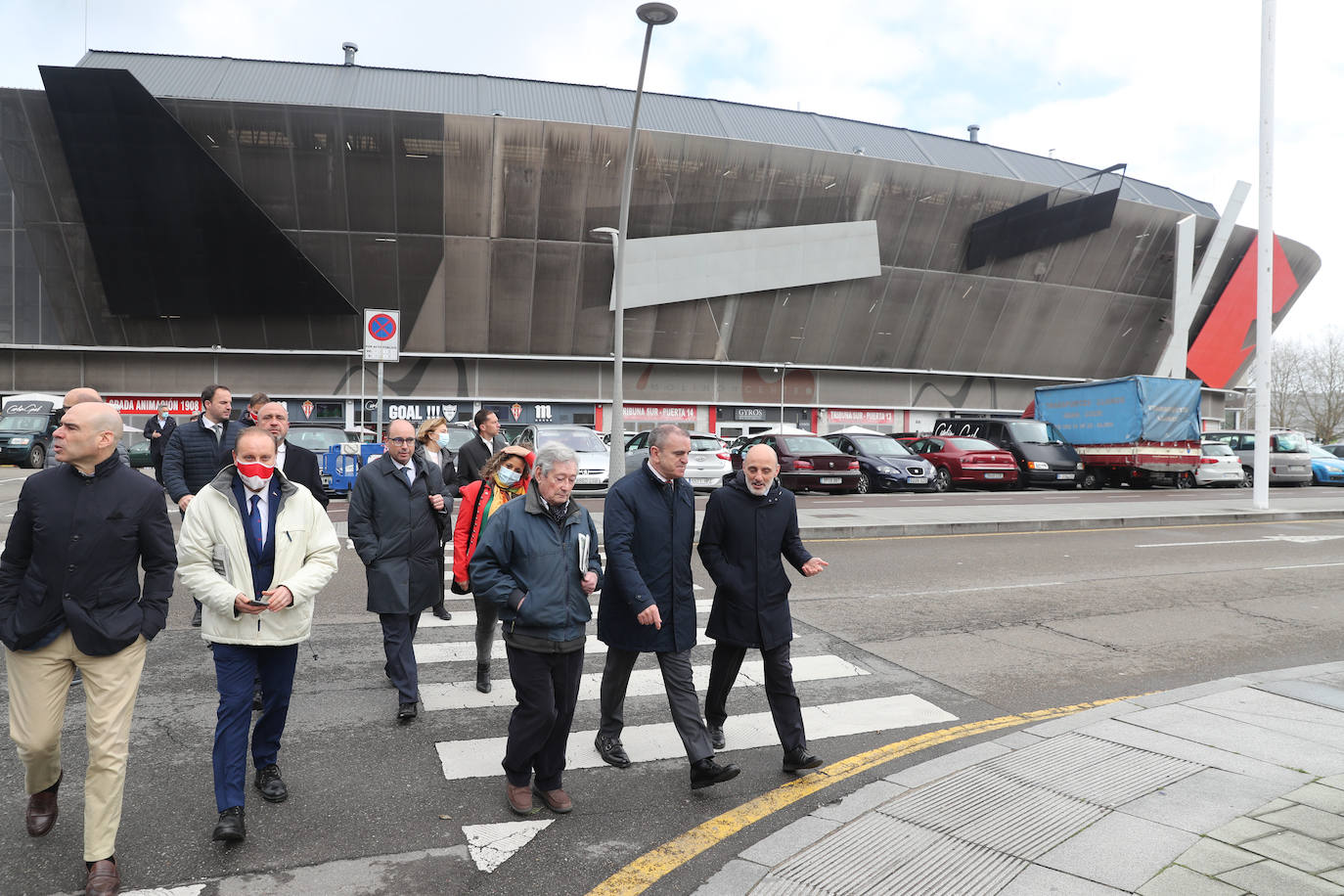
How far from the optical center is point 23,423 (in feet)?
88.4

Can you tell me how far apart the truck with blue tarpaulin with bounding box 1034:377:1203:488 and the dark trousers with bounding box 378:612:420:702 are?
2429 centimetres

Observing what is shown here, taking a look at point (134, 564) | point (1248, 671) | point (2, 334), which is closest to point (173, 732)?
point (134, 564)

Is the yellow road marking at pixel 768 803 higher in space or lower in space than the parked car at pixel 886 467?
lower

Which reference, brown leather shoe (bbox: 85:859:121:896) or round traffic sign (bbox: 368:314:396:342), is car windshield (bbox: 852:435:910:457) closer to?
round traffic sign (bbox: 368:314:396:342)

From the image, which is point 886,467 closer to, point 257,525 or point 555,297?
point 555,297

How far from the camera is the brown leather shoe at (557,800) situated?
421 centimetres

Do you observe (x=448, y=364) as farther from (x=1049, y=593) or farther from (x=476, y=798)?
(x=476, y=798)

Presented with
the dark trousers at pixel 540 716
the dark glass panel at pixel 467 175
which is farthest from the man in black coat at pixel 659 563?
the dark glass panel at pixel 467 175

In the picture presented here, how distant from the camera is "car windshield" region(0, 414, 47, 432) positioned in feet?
87.7

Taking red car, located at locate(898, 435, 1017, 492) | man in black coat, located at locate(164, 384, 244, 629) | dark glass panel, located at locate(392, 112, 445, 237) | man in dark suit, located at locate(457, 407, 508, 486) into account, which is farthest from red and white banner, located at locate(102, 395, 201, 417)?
man in black coat, located at locate(164, 384, 244, 629)

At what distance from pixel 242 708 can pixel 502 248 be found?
98.8 feet

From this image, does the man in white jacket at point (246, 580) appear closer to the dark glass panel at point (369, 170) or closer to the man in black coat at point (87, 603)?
the man in black coat at point (87, 603)

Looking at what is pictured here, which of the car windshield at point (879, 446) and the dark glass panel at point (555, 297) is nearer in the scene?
the car windshield at point (879, 446)

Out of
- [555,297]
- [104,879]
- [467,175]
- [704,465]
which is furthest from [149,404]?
[104,879]
